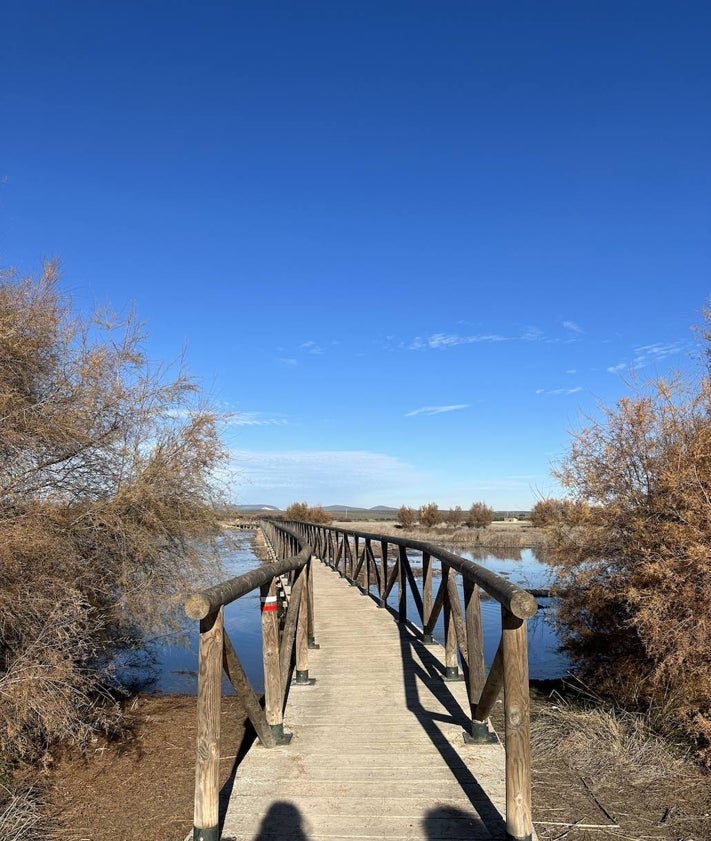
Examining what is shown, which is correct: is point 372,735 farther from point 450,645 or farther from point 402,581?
point 402,581

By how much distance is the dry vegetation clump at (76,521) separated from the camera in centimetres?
507

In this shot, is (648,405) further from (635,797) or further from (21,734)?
(21,734)

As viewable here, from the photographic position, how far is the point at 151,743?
231 inches

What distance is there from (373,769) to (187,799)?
1508 mm

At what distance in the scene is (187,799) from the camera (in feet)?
14.4

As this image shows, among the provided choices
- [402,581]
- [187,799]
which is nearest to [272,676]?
[187,799]

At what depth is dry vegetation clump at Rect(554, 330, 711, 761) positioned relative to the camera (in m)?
4.96

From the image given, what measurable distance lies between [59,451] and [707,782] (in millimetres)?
6352

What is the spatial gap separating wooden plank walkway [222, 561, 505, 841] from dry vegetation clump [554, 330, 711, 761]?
172 cm

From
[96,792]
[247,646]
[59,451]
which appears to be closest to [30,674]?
[96,792]

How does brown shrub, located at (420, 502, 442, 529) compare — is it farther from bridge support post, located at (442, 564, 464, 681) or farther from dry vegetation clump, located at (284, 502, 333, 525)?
bridge support post, located at (442, 564, 464, 681)

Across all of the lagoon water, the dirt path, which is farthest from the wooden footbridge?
the lagoon water

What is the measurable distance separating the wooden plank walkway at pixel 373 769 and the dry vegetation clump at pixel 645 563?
1724mm

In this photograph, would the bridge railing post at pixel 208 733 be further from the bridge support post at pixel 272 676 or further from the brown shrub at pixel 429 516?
the brown shrub at pixel 429 516
